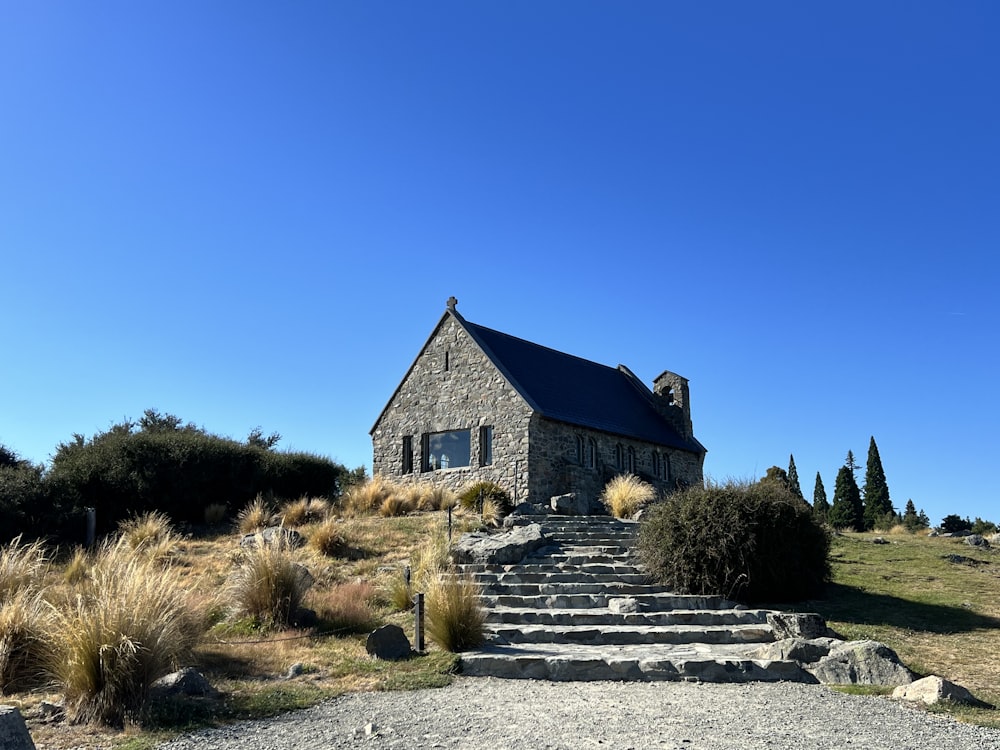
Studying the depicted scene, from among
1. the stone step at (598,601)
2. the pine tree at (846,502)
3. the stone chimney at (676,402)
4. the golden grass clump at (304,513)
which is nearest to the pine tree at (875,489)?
the pine tree at (846,502)

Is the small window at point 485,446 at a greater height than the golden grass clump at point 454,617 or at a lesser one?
greater

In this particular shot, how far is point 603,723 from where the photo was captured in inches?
236

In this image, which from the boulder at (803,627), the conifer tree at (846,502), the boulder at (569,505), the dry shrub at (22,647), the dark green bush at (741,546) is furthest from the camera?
the conifer tree at (846,502)

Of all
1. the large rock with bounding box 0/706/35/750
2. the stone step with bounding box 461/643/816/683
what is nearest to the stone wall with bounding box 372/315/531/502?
the stone step with bounding box 461/643/816/683

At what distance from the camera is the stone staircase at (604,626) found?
319 inches

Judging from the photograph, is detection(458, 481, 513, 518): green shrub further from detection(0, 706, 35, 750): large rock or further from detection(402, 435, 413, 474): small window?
A: detection(0, 706, 35, 750): large rock

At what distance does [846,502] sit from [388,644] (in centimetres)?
3554

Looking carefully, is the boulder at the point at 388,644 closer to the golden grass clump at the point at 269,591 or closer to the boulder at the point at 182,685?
the golden grass clump at the point at 269,591

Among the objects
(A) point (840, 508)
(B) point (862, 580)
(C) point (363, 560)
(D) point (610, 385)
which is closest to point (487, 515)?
(C) point (363, 560)

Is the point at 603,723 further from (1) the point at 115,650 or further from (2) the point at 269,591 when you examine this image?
(2) the point at 269,591

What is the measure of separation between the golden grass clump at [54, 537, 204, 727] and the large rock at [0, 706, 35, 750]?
4.29 ft

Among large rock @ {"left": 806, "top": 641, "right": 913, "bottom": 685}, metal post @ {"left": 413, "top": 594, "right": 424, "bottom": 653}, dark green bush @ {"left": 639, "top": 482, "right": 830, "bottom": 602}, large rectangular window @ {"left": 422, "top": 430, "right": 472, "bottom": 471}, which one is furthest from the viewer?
large rectangular window @ {"left": 422, "top": 430, "right": 472, "bottom": 471}

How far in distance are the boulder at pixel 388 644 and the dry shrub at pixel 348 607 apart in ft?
4.68

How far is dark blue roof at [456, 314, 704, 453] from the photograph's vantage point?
24642 millimetres
